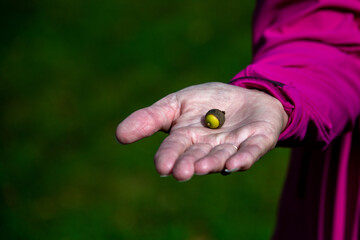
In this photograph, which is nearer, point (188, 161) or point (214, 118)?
point (188, 161)

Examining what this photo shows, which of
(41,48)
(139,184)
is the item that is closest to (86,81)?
(41,48)

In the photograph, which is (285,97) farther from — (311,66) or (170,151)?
(170,151)

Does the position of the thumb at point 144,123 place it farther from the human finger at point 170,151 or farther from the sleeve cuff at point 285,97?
the sleeve cuff at point 285,97

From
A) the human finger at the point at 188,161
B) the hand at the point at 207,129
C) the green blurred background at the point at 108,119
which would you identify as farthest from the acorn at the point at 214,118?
the green blurred background at the point at 108,119

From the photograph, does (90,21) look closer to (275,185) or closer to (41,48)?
(41,48)

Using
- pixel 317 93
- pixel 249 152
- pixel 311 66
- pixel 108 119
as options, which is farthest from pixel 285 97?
pixel 108 119

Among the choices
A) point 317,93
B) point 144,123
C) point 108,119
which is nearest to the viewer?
point 144,123
